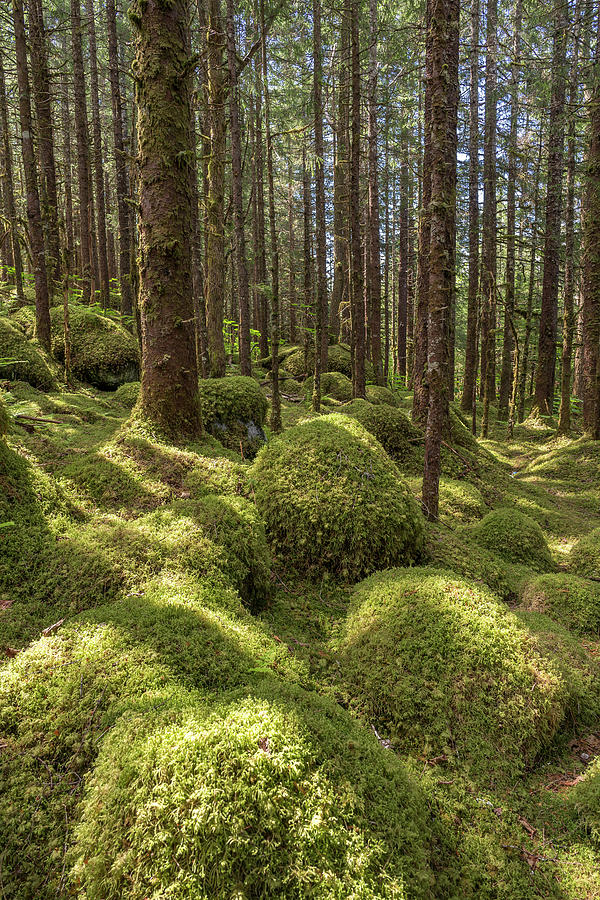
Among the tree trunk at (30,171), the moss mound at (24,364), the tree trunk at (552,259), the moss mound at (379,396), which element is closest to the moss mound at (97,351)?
the moss mound at (24,364)

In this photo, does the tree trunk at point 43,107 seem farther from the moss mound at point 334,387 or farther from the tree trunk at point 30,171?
the moss mound at point 334,387

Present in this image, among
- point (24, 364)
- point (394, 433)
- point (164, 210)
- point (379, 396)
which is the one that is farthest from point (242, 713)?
point (379, 396)

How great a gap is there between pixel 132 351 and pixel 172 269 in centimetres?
726

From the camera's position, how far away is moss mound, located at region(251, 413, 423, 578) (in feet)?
16.6

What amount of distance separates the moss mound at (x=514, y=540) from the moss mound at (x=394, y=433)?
223 centimetres

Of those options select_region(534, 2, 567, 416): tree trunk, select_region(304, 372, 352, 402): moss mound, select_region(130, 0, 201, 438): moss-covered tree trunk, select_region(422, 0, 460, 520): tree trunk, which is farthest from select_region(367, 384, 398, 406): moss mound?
select_region(130, 0, 201, 438): moss-covered tree trunk

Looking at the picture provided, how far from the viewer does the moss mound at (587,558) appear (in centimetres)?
606

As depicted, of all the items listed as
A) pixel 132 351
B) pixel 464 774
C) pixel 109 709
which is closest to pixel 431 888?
pixel 464 774

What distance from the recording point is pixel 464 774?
2.97 metres

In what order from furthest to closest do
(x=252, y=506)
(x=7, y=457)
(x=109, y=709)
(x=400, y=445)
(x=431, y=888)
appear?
(x=400, y=445) → (x=252, y=506) → (x=7, y=457) → (x=109, y=709) → (x=431, y=888)

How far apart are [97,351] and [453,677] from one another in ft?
38.0

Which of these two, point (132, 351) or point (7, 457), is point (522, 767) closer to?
point (7, 457)

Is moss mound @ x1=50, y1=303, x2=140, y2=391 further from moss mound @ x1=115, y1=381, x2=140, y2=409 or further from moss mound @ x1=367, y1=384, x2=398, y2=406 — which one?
moss mound @ x1=367, y1=384, x2=398, y2=406

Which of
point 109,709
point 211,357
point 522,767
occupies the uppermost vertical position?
point 211,357
